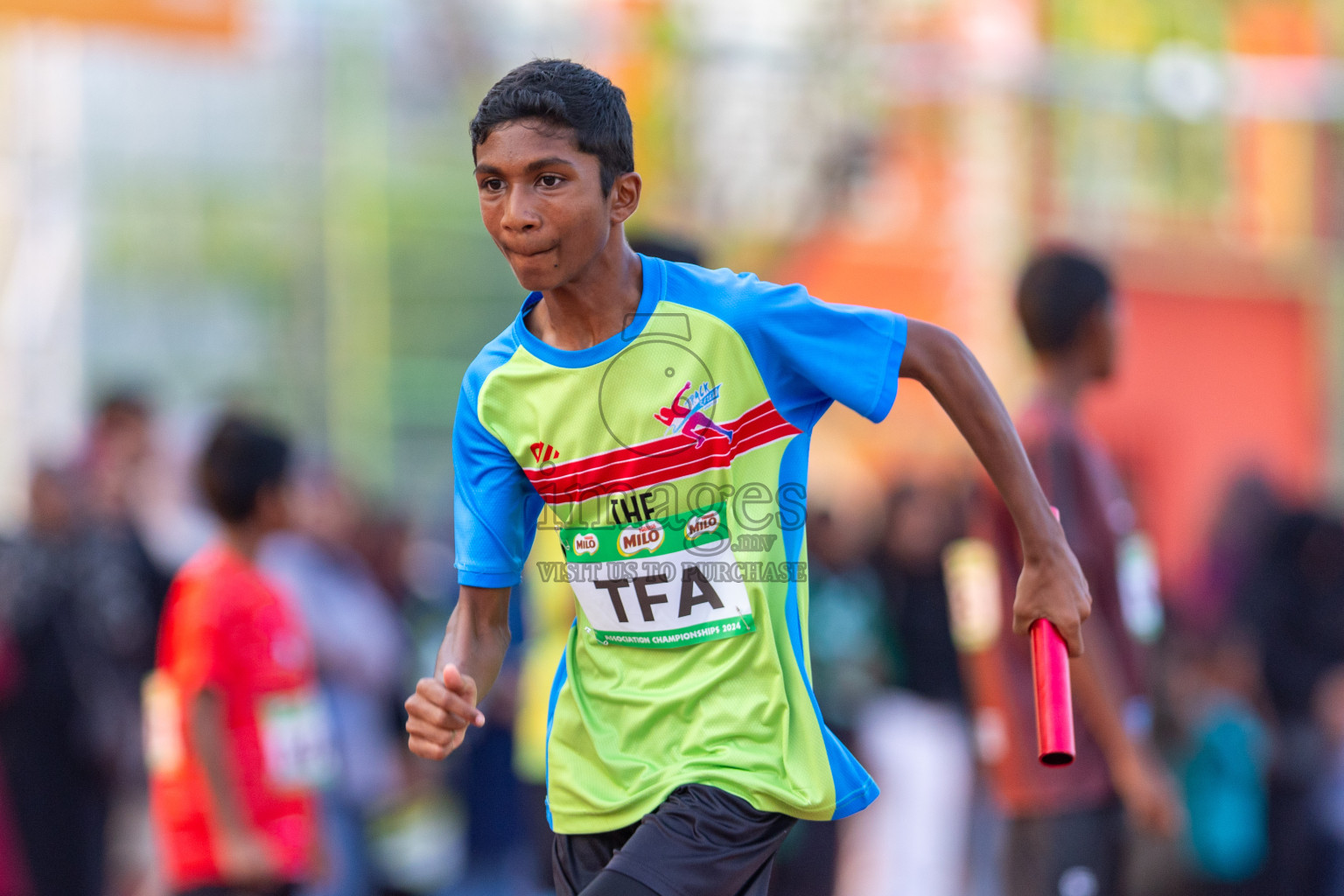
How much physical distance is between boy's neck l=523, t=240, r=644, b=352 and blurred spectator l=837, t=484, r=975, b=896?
5541 mm

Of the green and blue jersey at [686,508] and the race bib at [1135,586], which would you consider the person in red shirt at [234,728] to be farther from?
the race bib at [1135,586]

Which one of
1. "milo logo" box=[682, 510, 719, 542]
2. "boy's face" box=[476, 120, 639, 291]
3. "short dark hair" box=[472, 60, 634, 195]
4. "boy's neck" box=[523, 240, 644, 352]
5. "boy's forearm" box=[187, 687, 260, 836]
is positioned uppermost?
"short dark hair" box=[472, 60, 634, 195]

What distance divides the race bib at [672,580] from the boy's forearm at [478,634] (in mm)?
229

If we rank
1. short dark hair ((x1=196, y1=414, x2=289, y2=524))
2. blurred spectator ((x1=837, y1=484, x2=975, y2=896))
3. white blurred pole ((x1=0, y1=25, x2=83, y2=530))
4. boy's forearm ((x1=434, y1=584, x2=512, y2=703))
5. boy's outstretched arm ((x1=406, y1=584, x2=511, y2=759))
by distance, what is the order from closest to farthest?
boy's outstretched arm ((x1=406, y1=584, x2=511, y2=759)) < boy's forearm ((x1=434, y1=584, x2=512, y2=703)) < short dark hair ((x1=196, y1=414, x2=289, y2=524)) < blurred spectator ((x1=837, y1=484, x2=975, y2=896)) < white blurred pole ((x1=0, y1=25, x2=83, y2=530))

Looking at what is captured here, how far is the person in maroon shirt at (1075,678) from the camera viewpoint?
185 inches

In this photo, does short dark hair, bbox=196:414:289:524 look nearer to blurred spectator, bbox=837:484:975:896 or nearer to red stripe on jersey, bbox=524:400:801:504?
red stripe on jersey, bbox=524:400:801:504

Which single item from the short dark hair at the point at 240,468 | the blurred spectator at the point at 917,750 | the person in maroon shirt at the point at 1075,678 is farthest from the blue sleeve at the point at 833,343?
the blurred spectator at the point at 917,750

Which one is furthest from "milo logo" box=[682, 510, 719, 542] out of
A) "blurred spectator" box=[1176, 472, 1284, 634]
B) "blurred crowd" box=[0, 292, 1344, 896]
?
"blurred spectator" box=[1176, 472, 1284, 634]

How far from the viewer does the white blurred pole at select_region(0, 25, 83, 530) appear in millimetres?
14516

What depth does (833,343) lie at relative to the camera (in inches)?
120

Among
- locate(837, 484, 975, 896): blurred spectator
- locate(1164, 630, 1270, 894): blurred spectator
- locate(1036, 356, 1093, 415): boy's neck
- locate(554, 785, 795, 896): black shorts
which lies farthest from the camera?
locate(837, 484, 975, 896): blurred spectator

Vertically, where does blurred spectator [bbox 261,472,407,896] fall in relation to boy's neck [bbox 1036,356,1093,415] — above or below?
below

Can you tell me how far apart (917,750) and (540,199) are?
6.17 metres

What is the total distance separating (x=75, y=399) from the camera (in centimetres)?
1576
